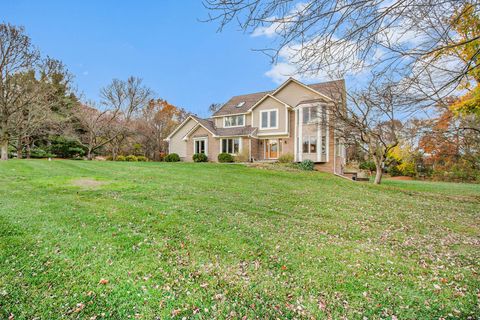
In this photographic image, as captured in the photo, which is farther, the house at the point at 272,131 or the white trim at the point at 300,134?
the white trim at the point at 300,134

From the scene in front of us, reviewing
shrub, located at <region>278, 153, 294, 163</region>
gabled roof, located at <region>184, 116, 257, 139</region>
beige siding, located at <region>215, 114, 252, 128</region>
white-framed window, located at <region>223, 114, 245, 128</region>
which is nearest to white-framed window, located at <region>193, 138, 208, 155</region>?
gabled roof, located at <region>184, 116, 257, 139</region>

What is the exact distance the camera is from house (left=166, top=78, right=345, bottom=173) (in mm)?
19188

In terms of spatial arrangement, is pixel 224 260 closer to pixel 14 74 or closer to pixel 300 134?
pixel 300 134

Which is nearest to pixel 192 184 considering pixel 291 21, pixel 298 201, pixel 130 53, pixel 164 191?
pixel 164 191

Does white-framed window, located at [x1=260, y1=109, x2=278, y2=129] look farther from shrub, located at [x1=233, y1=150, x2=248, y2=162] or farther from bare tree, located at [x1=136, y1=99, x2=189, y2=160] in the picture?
bare tree, located at [x1=136, y1=99, x2=189, y2=160]

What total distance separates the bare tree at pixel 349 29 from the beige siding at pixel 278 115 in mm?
17306

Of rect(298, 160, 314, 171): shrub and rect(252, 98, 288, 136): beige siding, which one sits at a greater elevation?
rect(252, 98, 288, 136): beige siding

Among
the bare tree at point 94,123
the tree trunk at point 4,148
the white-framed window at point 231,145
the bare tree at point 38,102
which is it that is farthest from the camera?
the bare tree at point 94,123

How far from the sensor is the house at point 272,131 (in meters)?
19.2

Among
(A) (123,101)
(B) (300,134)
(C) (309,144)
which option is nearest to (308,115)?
(B) (300,134)

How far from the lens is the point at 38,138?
83.5ft

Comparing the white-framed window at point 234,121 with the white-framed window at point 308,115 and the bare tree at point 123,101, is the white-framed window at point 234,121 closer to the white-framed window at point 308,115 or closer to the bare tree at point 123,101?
the white-framed window at point 308,115

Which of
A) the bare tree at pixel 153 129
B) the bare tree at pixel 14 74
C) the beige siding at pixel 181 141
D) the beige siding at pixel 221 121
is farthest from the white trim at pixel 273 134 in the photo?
the bare tree at pixel 14 74

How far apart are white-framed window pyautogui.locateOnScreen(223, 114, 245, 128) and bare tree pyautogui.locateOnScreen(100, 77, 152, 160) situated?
38.3 ft
